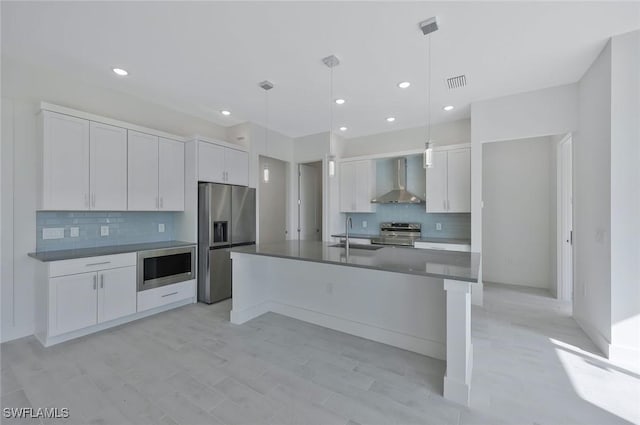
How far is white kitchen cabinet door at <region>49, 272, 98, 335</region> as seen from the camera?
2602mm

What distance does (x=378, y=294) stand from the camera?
2.70m

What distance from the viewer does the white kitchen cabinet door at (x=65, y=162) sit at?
2.73m

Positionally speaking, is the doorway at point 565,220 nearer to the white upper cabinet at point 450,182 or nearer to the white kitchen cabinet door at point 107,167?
the white upper cabinet at point 450,182

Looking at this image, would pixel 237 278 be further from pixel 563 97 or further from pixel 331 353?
pixel 563 97

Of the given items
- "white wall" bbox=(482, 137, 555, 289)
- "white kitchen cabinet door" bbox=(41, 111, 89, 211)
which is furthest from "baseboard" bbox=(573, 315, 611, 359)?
"white kitchen cabinet door" bbox=(41, 111, 89, 211)

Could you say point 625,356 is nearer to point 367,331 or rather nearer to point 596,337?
point 596,337

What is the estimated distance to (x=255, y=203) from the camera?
4609 millimetres

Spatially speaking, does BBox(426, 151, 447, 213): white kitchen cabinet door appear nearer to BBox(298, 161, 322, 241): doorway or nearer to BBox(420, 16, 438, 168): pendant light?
BBox(420, 16, 438, 168): pendant light

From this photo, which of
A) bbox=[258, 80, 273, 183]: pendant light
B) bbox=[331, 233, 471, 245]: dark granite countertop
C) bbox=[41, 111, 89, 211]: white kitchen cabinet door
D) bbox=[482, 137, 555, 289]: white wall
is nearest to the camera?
bbox=[41, 111, 89, 211]: white kitchen cabinet door

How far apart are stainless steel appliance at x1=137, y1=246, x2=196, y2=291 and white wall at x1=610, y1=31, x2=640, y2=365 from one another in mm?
4588

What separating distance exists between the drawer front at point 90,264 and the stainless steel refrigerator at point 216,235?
888 millimetres

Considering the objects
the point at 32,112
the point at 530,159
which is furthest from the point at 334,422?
the point at 530,159

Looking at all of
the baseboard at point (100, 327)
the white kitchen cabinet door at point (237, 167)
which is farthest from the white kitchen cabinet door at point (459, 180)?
the baseboard at point (100, 327)

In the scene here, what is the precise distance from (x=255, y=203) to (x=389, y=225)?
2.46 m
